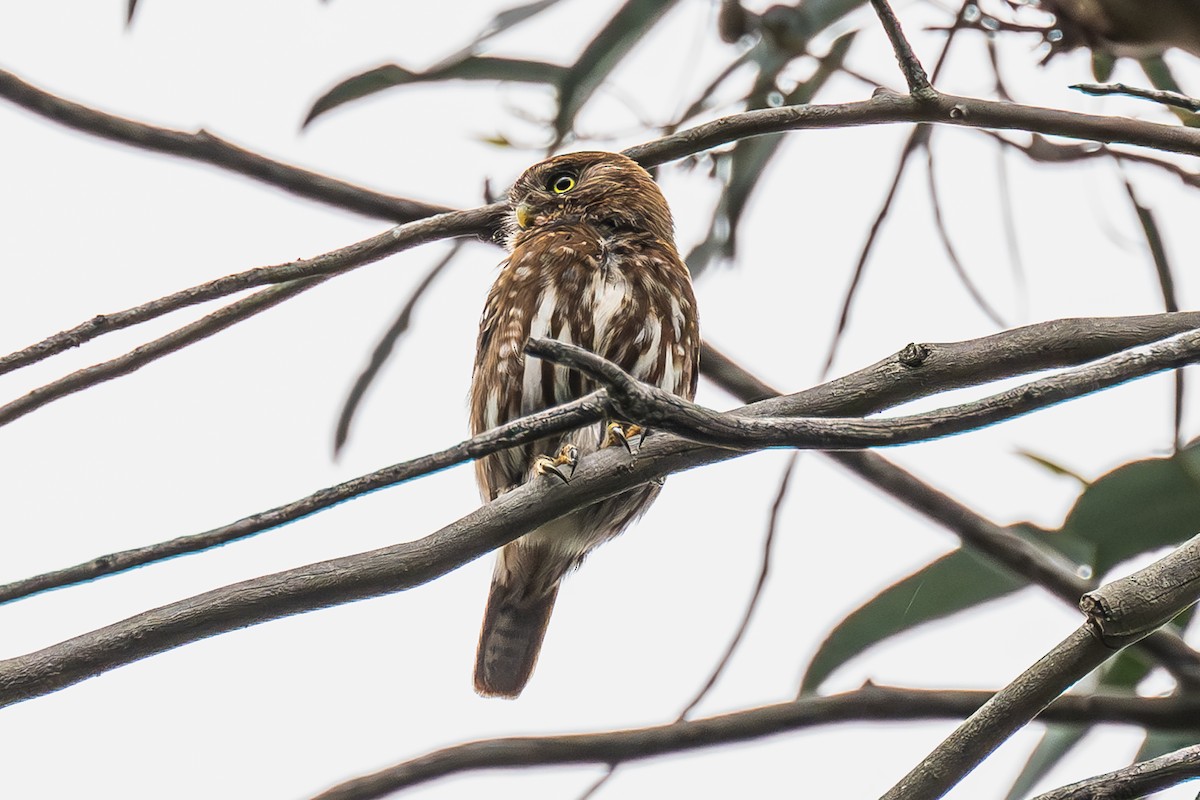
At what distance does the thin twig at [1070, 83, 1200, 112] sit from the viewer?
1.41 meters

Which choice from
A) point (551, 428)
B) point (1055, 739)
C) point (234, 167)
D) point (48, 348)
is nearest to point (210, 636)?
point (551, 428)

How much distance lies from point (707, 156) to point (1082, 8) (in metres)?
1.21

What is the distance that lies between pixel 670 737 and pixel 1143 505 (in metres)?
0.88

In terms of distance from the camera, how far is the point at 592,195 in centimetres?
302

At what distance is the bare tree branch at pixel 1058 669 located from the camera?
43.4 inches

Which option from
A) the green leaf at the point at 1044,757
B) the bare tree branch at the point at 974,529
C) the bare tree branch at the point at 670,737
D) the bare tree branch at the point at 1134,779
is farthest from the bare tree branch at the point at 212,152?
the bare tree branch at the point at 1134,779

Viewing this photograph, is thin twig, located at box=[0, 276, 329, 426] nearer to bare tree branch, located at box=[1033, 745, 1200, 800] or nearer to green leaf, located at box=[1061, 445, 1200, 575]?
bare tree branch, located at box=[1033, 745, 1200, 800]

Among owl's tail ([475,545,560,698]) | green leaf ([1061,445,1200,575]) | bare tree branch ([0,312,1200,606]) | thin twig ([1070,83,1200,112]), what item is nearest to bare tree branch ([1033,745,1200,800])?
bare tree branch ([0,312,1200,606])

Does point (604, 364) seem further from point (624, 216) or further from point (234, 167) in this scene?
point (624, 216)

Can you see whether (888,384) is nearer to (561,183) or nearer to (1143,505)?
(1143,505)

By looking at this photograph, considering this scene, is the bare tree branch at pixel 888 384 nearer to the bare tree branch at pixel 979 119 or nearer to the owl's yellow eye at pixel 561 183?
the bare tree branch at pixel 979 119

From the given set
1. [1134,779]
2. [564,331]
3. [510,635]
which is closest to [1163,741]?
[1134,779]

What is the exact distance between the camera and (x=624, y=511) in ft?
9.10

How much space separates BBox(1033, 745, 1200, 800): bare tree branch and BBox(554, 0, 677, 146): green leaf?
1998mm
